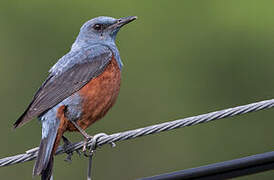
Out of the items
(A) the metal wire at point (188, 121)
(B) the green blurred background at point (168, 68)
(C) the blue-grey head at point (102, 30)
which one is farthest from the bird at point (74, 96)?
(B) the green blurred background at point (168, 68)

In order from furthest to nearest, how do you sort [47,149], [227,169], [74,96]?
[74,96], [47,149], [227,169]

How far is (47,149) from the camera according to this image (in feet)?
22.1

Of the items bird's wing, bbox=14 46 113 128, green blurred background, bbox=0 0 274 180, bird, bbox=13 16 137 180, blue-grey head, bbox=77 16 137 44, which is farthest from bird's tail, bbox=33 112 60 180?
green blurred background, bbox=0 0 274 180

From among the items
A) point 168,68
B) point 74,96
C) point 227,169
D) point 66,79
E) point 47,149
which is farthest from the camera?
point 168,68

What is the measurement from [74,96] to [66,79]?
1.05 feet

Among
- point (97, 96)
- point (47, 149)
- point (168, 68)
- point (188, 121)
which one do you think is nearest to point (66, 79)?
point (97, 96)

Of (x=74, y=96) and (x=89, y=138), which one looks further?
(x=74, y=96)

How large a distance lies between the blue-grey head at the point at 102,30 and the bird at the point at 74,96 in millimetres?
261

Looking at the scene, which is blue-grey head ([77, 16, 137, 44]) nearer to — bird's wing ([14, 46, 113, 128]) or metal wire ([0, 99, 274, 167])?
bird's wing ([14, 46, 113, 128])

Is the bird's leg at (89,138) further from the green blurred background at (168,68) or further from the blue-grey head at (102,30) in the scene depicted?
the green blurred background at (168,68)

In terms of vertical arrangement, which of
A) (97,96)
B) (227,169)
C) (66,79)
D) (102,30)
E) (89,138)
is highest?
(102,30)

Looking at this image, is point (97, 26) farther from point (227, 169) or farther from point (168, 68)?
point (168, 68)

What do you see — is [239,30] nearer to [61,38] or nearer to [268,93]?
[268,93]

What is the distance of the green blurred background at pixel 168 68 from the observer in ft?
40.7
